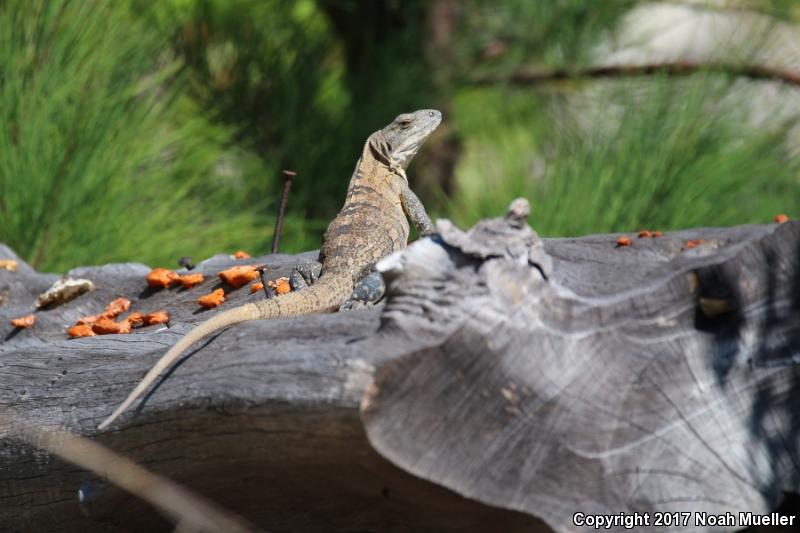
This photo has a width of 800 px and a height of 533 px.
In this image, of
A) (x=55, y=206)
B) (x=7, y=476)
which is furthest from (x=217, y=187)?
(x=7, y=476)

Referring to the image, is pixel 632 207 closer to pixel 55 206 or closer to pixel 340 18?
pixel 55 206

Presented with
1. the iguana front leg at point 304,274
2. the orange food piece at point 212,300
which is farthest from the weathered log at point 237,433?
the iguana front leg at point 304,274

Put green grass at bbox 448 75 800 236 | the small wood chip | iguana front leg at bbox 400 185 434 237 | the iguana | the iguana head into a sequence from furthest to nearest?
1. green grass at bbox 448 75 800 236
2. the iguana head
3. iguana front leg at bbox 400 185 434 237
4. the small wood chip
5. the iguana

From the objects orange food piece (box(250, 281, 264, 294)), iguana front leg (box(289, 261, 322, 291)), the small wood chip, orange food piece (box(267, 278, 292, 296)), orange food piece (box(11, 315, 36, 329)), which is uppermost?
iguana front leg (box(289, 261, 322, 291))

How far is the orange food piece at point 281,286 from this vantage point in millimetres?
1747

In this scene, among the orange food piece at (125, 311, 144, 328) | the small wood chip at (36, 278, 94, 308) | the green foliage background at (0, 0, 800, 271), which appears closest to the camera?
the orange food piece at (125, 311, 144, 328)

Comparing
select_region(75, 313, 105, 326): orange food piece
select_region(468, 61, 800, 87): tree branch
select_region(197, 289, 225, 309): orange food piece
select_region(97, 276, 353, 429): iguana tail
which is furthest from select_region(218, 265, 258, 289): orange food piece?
select_region(468, 61, 800, 87): tree branch

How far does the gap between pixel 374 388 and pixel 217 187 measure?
2400 millimetres

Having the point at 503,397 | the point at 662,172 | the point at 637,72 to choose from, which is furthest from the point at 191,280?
the point at 637,72

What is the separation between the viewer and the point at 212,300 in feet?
5.74

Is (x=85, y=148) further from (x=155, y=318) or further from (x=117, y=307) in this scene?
(x=155, y=318)

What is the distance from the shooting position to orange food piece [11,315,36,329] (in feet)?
6.24

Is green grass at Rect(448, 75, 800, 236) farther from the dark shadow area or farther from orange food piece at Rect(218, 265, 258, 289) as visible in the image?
the dark shadow area

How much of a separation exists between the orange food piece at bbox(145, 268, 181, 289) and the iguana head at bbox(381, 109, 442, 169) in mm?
587
